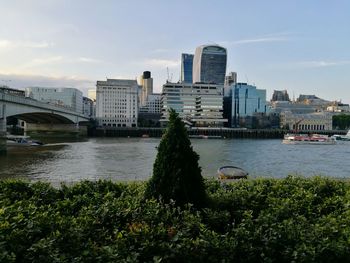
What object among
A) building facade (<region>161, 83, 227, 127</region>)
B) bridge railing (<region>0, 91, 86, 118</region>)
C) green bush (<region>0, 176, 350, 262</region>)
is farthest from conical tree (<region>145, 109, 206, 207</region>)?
building facade (<region>161, 83, 227, 127</region>)

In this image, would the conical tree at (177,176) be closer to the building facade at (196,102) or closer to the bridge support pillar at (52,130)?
the bridge support pillar at (52,130)

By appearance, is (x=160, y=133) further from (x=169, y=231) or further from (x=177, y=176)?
(x=169, y=231)

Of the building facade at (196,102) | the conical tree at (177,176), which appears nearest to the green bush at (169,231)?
the conical tree at (177,176)

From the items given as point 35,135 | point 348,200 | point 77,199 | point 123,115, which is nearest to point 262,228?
point 348,200

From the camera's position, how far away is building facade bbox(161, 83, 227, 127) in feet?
632

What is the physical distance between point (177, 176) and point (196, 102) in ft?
619

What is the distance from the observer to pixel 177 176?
845cm

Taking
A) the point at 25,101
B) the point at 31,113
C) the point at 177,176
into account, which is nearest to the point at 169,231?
the point at 177,176

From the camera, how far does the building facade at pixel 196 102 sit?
632 ft

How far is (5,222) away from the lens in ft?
20.9

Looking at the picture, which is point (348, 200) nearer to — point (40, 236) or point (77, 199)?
point (77, 199)

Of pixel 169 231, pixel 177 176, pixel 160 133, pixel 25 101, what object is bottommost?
pixel 160 133

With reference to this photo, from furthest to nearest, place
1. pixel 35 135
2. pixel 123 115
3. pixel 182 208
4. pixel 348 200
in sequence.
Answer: pixel 123 115, pixel 35 135, pixel 348 200, pixel 182 208

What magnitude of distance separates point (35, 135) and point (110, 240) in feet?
396
